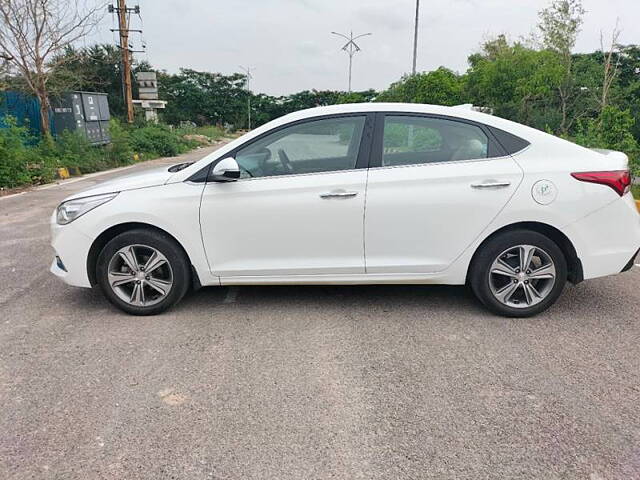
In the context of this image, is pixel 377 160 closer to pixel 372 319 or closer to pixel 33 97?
pixel 372 319

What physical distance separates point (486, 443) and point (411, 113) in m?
2.56

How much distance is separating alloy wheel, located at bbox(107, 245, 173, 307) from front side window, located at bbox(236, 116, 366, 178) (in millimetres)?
990

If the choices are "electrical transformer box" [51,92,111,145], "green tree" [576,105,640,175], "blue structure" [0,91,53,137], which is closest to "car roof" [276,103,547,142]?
"green tree" [576,105,640,175]

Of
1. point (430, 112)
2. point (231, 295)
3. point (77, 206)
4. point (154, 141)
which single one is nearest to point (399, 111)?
point (430, 112)

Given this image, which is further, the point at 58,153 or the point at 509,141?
the point at 58,153

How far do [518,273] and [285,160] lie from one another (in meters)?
2.04

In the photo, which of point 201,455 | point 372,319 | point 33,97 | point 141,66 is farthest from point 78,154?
point 141,66

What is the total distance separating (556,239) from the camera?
401 centimetres

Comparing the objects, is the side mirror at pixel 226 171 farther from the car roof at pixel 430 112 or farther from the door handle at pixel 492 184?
the door handle at pixel 492 184

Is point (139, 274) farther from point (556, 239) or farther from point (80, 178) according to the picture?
point (80, 178)

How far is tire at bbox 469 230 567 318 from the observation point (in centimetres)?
395

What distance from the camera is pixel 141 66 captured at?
56.0 meters

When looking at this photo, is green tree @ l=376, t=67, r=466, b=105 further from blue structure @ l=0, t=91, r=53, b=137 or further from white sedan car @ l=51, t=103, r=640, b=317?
white sedan car @ l=51, t=103, r=640, b=317

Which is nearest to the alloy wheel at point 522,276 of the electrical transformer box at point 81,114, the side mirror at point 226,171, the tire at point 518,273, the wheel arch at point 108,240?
the tire at point 518,273
